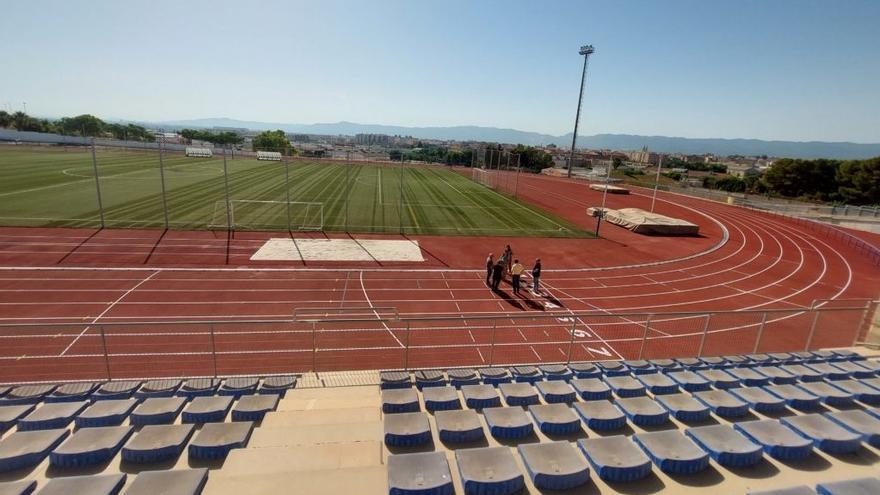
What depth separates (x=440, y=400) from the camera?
882 centimetres

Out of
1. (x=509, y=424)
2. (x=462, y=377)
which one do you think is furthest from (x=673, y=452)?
(x=462, y=377)

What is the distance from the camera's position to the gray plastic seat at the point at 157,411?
7.88 metres

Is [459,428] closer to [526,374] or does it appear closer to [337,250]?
[526,374]

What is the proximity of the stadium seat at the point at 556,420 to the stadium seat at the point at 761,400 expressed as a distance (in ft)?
13.4

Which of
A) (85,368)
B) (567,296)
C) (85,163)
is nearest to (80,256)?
(85,368)

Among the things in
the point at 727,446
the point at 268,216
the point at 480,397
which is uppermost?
the point at 727,446

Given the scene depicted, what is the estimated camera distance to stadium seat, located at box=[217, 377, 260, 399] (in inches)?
381

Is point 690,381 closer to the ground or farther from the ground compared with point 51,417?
farther from the ground

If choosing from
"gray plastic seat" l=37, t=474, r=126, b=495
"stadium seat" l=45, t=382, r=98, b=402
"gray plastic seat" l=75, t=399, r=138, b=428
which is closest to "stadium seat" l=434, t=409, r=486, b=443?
"gray plastic seat" l=37, t=474, r=126, b=495

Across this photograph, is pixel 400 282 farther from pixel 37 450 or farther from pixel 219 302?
pixel 37 450

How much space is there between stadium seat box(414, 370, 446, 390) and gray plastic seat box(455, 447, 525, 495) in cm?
399

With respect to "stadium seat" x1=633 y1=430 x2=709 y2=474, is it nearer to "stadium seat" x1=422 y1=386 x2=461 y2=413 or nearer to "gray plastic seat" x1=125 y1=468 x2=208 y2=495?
"stadium seat" x1=422 y1=386 x2=461 y2=413

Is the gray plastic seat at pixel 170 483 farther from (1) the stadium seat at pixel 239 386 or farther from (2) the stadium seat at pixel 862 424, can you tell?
(2) the stadium seat at pixel 862 424

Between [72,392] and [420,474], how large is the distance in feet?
28.3
